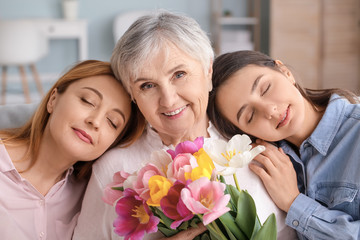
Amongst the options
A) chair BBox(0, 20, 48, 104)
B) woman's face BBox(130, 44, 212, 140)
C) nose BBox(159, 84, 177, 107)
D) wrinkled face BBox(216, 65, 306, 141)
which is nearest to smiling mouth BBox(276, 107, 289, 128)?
wrinkled face BBox(216, 65, 306, 141)

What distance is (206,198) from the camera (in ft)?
3.09

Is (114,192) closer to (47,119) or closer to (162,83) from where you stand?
(162,83)

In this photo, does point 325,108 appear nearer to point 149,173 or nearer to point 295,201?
point 295,201

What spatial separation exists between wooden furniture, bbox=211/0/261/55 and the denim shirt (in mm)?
4190

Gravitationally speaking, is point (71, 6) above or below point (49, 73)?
above

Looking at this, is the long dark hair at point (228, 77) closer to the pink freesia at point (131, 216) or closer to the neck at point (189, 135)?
the neck at point (189, 135)

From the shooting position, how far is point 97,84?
5.00 feet

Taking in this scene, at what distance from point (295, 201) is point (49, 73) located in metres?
4.88

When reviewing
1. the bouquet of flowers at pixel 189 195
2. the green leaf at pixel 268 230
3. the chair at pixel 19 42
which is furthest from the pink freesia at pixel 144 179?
the chair at pixel 19 42

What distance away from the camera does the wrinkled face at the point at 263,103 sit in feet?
4.75

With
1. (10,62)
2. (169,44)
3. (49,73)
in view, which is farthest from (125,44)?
(49,73)

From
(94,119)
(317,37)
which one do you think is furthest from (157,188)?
(317,37)

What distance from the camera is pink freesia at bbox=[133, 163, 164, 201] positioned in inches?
38.9

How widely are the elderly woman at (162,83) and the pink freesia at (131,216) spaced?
1.28 feet
